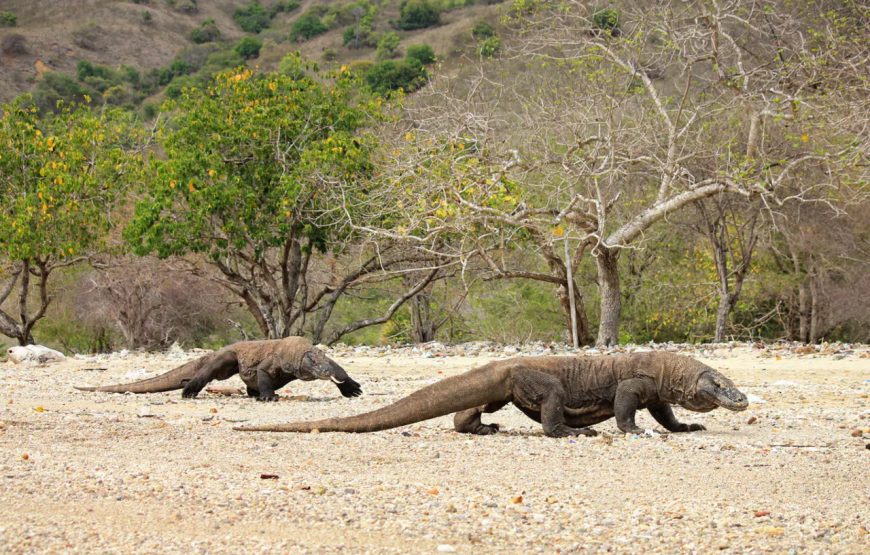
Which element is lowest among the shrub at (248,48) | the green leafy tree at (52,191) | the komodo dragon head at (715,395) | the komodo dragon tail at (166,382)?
the komodo dragon tail at (166,382)

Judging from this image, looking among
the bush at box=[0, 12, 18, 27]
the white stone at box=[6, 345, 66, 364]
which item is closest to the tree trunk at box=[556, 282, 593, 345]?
the white stone at box=[6, 345, 66, 364]

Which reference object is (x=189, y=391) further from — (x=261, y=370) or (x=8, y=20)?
(x=8, y=20)

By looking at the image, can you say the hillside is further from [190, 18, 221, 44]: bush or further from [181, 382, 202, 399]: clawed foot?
[181, 382, 202, 399]: clawed foot

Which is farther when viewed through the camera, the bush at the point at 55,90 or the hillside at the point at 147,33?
the hillside at the point at 147,33

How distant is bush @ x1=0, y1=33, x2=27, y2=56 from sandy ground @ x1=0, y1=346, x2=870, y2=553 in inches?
2854

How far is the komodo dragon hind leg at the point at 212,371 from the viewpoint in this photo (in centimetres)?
1031

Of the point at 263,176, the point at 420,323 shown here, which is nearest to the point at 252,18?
the point at 420,323

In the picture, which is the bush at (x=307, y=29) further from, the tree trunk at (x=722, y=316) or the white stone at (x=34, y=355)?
the white stone at (x=34, y=355)

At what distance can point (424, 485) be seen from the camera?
5.40 metres

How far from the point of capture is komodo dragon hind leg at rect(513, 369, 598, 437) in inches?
293

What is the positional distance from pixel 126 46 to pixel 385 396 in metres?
76.2

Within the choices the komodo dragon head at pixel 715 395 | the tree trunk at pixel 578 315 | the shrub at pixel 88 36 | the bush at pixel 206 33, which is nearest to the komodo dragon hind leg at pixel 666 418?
the komodo dragon head at pixel 715 395

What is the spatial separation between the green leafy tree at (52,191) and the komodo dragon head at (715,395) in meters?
15.5

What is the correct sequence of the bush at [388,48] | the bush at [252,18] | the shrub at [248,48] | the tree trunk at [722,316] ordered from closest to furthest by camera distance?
the tree trunk at [722,316] < the bush at [388,48] < the shrub at [248,48] < the bush at [252,18]
